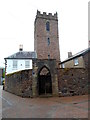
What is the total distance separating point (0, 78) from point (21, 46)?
115 feet

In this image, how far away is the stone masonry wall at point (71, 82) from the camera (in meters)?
15.1

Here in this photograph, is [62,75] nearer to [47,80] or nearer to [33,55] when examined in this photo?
[47,80]

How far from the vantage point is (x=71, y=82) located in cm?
1548

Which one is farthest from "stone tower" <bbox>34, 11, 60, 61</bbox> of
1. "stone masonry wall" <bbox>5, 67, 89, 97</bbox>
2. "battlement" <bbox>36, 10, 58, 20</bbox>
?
"stone masonry wall" <bbox>5, 67, 89, 97</bbox>

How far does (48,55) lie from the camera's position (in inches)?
1309

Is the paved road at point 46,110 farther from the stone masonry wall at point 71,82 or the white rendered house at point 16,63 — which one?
the white rendered house at point 16,63

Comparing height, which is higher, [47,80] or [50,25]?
[50,25]

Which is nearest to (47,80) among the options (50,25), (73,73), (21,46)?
(73,73)

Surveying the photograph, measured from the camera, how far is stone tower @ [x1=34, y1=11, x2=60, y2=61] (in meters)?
33.2


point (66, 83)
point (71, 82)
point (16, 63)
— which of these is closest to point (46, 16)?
point (16, 63)

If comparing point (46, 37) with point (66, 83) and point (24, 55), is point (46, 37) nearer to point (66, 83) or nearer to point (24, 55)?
point (24, 55)

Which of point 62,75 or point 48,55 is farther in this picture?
point 48,55

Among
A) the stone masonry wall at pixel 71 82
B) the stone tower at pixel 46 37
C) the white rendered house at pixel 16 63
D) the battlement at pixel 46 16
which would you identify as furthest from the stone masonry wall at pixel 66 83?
the battlement at pixel 46 16

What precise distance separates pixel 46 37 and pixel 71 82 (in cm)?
2073
